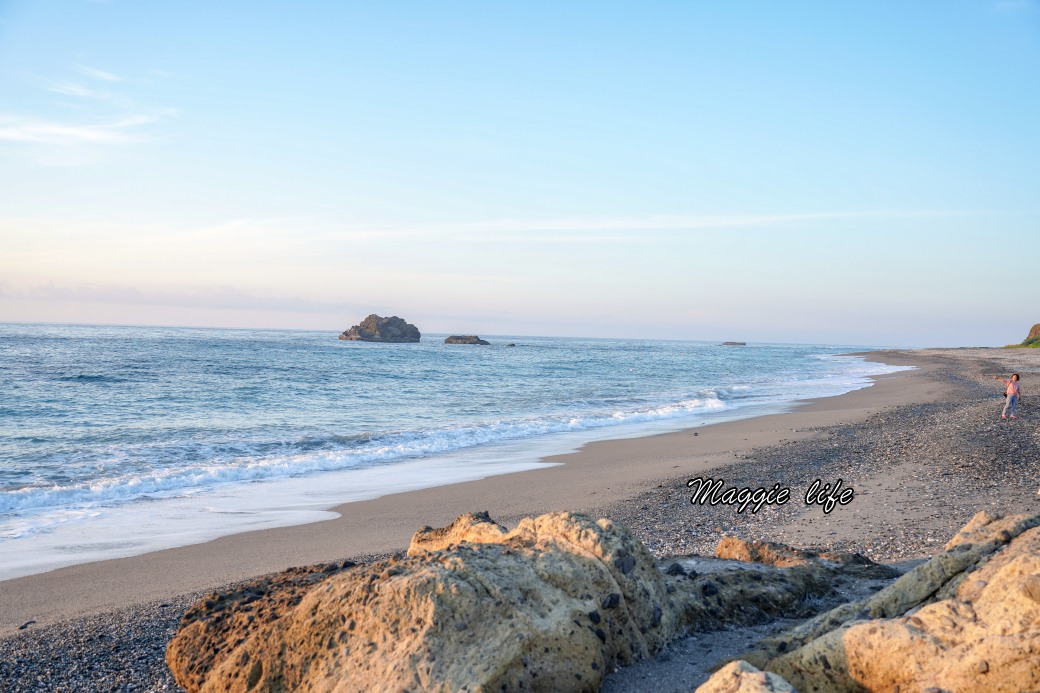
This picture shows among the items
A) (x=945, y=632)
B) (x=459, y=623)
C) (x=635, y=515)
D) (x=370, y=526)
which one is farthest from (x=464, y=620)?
(x=635, y=515)

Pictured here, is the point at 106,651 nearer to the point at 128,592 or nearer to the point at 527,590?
the point at 128,592

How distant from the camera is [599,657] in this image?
3814 millimetres

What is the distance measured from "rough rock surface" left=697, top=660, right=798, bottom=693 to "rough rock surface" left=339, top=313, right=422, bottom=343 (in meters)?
121

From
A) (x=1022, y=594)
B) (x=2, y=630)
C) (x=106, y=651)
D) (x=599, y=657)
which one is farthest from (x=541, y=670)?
(x=2, y=630)


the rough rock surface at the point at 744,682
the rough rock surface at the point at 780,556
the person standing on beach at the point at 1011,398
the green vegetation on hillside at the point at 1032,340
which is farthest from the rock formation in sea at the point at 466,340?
the rough rock surface at the point at 744,682

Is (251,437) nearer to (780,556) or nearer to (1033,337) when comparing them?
(780,556)

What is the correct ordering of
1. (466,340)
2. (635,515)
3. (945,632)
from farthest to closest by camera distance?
(466,340)
(635,515)
(945,632)

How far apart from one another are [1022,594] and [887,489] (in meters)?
7.80

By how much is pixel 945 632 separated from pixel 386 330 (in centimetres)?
12178

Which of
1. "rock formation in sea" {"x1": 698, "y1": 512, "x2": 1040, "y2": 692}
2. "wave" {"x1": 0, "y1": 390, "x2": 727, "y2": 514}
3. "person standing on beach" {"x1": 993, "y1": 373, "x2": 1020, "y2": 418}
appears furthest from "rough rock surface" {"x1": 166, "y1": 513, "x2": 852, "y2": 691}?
"person standing on beach" {"x1": 993, "y1": 373, "x2": 1020, "y2": 418}

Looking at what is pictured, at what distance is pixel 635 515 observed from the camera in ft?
30.6

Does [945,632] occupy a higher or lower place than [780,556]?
higher

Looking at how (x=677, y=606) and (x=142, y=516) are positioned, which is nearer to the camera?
(x=677, y=606)

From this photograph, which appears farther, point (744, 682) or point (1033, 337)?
point (1033, 337)
